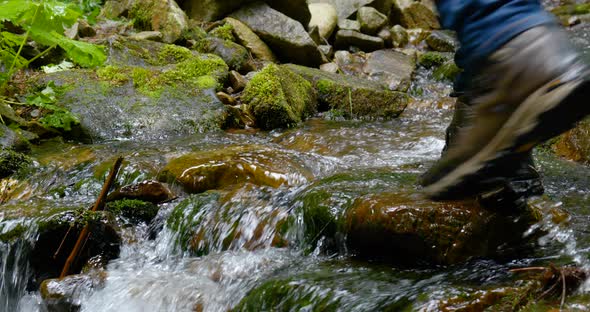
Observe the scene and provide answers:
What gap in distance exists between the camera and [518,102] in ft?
5.51

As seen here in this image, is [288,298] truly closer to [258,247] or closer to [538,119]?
[258,247]

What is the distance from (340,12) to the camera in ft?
36.3

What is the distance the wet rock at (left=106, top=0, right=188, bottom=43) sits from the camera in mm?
7363

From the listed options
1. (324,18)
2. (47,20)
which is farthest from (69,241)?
(324,18)

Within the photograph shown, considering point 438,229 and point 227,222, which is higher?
point 438,229

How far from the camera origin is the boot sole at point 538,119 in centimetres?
157

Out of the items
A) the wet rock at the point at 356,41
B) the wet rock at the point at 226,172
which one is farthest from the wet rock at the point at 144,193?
the wet rock at the point at 356,41

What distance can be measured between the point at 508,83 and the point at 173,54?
5627 millimetres

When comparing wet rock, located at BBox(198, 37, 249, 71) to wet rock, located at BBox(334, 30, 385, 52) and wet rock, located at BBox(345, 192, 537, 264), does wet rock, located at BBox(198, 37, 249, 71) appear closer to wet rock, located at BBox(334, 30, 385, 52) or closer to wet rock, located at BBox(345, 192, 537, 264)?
wet rock, located at BBox(334, 30, 385, 52)

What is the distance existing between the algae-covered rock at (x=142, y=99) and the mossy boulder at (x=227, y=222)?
2.17 m

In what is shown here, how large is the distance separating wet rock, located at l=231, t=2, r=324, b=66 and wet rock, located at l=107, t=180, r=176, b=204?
15.8 feet

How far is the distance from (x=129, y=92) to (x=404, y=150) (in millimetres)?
3104

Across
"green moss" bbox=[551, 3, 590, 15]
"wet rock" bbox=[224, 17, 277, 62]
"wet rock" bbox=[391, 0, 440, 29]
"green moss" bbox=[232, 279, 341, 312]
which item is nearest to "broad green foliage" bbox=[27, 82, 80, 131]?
"wet rock" bbox=[224, 17, 277, 62]

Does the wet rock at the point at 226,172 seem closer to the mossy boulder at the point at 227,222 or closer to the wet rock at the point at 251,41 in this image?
the mossy boulder at the point at 227,222
